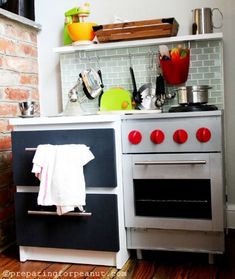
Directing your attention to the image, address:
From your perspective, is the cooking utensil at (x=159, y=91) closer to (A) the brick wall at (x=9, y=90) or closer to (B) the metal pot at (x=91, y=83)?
(B) the metal pot at (x=91, y=83)

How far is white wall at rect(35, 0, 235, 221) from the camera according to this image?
264 centimetres

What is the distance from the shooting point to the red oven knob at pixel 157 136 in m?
2.17

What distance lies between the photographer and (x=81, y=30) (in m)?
2.68

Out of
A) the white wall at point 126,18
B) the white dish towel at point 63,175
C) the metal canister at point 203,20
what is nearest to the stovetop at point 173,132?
the white dish towel at point 63,175

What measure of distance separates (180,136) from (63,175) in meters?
0.61

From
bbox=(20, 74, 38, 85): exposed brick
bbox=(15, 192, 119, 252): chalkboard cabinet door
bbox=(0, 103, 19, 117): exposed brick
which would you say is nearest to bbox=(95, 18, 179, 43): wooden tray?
bbox=(20, 74, 38, 85): exposed brick

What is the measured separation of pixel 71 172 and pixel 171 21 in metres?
1.09

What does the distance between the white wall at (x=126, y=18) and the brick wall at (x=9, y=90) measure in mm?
166

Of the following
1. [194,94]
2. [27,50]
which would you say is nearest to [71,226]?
[194,94]

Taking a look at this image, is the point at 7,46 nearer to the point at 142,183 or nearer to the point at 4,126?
the point at 4,126

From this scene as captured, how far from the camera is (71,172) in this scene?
81.7 inches

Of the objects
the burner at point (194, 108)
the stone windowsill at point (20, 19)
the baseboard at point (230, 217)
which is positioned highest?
the stone windowsill at point (20, 19)

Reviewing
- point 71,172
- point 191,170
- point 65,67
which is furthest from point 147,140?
point 65,67

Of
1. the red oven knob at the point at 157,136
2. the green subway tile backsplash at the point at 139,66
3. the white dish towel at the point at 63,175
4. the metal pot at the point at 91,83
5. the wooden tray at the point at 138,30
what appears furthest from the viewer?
the metal pot at the point at 91,83
